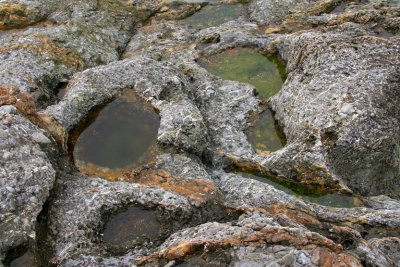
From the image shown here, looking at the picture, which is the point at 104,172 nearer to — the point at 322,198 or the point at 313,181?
the point at 313,181

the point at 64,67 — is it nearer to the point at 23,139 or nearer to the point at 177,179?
the point at 23,139

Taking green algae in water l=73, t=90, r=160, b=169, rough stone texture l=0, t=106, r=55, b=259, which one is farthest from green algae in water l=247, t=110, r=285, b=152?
rough stone texture l=0, t=106, r=55, b=259

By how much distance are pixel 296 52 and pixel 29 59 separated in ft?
49.8

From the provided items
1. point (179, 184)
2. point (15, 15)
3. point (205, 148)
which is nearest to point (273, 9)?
point (205, 148)

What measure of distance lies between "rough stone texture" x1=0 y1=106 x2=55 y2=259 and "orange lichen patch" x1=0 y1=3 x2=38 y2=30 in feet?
48.1

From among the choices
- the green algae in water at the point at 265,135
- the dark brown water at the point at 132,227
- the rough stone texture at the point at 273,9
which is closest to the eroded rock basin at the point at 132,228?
the dark brown water at the point at 132,227

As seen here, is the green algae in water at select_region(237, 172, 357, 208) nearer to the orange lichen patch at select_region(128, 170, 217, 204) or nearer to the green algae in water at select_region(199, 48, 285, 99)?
the orange lichen patch at select_region(128, 170, 217, 204)

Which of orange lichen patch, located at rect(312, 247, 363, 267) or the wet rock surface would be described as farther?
the wet rock surface

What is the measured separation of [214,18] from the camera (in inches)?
1232

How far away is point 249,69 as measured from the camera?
25.4m

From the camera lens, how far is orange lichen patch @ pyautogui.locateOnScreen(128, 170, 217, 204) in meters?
15.8

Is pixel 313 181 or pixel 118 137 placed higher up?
pixel 118 137

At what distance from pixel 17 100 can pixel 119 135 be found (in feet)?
15.0

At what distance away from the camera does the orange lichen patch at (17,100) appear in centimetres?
1738
